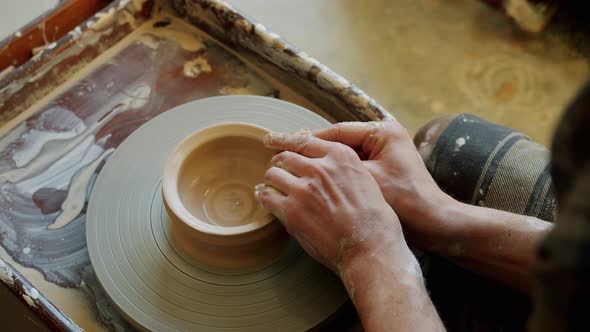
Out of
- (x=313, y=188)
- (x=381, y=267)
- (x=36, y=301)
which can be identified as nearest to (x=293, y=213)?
(x=313, y=188)

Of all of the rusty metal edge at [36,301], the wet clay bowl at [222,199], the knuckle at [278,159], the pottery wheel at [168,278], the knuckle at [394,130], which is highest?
the knuckle at [394,130]

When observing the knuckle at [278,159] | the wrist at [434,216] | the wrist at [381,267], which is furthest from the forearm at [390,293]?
the knuckle at [278,159]

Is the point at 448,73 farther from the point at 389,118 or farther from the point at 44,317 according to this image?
the point at 44,317

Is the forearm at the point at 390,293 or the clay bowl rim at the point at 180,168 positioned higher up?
the forearm at the point at 390,293

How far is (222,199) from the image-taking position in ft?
4.61

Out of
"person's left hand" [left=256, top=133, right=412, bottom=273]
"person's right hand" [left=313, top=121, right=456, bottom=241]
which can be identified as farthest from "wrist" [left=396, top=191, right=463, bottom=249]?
"person's left hand" [left=256, top=133, right=412, bottom=273]

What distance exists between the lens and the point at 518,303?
3.98ft

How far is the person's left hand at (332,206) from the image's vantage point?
108cm

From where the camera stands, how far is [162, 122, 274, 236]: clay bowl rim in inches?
45.4

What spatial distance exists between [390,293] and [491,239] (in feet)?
0.96

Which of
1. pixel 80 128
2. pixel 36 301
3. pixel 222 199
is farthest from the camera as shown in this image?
pixel 80 128

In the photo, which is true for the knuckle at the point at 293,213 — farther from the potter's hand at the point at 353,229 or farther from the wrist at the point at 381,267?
the wrist at the point at 381,267

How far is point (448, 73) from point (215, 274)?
1.68 meters

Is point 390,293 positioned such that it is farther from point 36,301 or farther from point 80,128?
point 80,128
